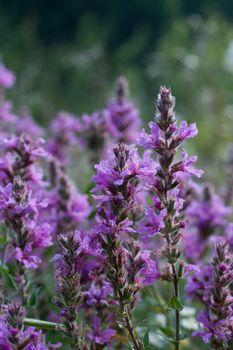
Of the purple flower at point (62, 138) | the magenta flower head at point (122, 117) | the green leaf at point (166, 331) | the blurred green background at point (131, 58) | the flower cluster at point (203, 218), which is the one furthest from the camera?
the blurred green background at point (131, 58)

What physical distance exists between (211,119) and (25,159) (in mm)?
4796

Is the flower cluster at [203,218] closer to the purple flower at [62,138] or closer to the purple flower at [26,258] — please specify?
the purple flower at [62,138]

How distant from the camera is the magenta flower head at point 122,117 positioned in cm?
360

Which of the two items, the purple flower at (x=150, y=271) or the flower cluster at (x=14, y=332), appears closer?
the flower cluster at (x=14, y=332)

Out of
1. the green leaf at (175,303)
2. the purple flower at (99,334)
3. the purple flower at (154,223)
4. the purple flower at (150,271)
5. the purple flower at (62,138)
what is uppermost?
the purple flower at (62,138)

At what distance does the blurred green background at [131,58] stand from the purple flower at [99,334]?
299cm

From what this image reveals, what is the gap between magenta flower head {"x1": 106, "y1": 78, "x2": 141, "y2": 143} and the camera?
11.8 feet

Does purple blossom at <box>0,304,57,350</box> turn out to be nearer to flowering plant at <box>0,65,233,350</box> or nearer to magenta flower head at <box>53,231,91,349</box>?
flowering plant at <box>0,65,233,350</box>

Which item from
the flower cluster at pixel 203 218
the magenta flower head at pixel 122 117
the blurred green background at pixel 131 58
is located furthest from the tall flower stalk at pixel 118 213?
the blurred green background at pixel 131 58

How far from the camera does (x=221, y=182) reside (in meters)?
5.23

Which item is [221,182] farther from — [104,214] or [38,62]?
[38,62]

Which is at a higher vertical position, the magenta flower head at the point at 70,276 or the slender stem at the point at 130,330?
the magenta flower head at the point at 70,276

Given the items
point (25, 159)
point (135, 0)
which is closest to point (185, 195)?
point (25, 159)

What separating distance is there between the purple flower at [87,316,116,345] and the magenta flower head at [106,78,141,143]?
1436mm
